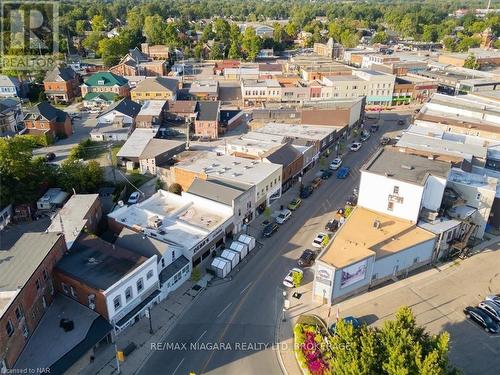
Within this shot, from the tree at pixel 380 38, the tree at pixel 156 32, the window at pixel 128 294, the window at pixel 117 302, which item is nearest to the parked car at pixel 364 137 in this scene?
the window at pixel 128 294

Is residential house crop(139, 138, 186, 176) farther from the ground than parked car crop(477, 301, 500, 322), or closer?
farther from the ground

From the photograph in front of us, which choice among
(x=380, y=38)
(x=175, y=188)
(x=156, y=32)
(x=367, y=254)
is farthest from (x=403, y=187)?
(x=380, y=38)

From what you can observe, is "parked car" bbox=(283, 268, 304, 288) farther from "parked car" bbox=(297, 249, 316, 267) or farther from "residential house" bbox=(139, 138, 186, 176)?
"residential house" bbox=(139, 138, 186, 176)

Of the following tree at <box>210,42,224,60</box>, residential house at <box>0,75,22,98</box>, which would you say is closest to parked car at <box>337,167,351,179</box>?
residential house at <box>0,75,22,98</box>

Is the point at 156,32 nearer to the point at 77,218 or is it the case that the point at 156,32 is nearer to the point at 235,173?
the point at 235,173

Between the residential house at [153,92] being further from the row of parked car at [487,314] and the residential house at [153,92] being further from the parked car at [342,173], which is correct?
the row of parked car at [487,314]

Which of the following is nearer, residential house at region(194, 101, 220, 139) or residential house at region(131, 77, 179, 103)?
residential house at region(194, 101, 220, 139)

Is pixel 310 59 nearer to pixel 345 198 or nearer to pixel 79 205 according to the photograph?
pixel 345 198

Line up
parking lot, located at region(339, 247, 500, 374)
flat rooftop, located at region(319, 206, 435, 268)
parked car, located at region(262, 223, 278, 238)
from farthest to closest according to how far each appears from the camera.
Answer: parked car, located at region(262, 223, 278, 238)
flat rooftop, located at region(319, 206, 435, 268)
parking lot, located at region(339, 247, 500, 374)
